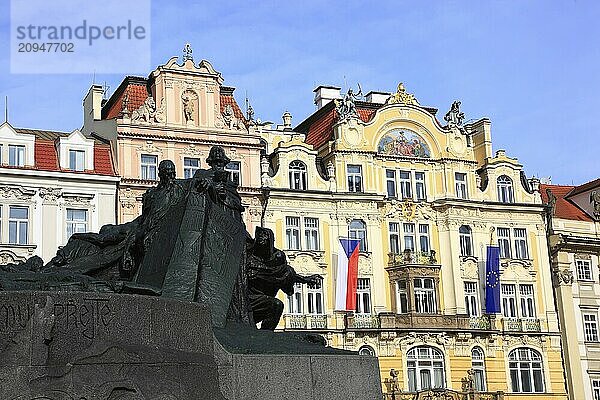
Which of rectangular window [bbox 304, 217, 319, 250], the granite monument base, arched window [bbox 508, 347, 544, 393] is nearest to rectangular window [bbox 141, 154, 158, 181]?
rectangular window [bbox 304, 217, 319, 250]

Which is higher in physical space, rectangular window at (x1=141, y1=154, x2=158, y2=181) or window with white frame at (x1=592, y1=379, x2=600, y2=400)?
rectangular window at (x1=141, y1=154, x2=158, y2=181)

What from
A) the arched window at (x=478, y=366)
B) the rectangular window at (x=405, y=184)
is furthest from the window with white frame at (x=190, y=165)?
the arched window at (x=478, y=366)

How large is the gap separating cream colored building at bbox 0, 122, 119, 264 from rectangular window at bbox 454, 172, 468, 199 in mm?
13685

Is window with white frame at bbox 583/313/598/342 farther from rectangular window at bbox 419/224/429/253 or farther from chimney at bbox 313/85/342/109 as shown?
chimney at bbox 313/85/342/109

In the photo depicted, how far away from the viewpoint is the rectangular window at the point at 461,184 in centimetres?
3712

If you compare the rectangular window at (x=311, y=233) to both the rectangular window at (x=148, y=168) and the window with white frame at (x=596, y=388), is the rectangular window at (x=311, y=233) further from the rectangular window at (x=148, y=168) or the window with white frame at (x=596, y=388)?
the window with white frame at (x=596, y=388)

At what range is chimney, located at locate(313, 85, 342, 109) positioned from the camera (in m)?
40.9

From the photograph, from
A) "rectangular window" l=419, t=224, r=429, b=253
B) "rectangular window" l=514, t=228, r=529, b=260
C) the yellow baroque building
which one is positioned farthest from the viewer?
"rectangular window" l=514, t=228, r=529, b=260

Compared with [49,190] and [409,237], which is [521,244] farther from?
[49,190]

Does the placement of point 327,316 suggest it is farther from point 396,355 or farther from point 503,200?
point 503,200

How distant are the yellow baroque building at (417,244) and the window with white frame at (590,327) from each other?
168 cm

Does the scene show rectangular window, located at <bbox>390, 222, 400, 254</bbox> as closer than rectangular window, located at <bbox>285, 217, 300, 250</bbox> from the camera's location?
No

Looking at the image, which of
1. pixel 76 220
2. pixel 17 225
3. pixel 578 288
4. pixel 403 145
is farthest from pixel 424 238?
pixel 17 225

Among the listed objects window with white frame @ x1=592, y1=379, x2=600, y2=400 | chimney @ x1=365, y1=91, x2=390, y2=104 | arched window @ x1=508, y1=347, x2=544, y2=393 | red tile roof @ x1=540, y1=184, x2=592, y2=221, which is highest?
chimney @ x1=365, y1=91, x2=390, y2=104
